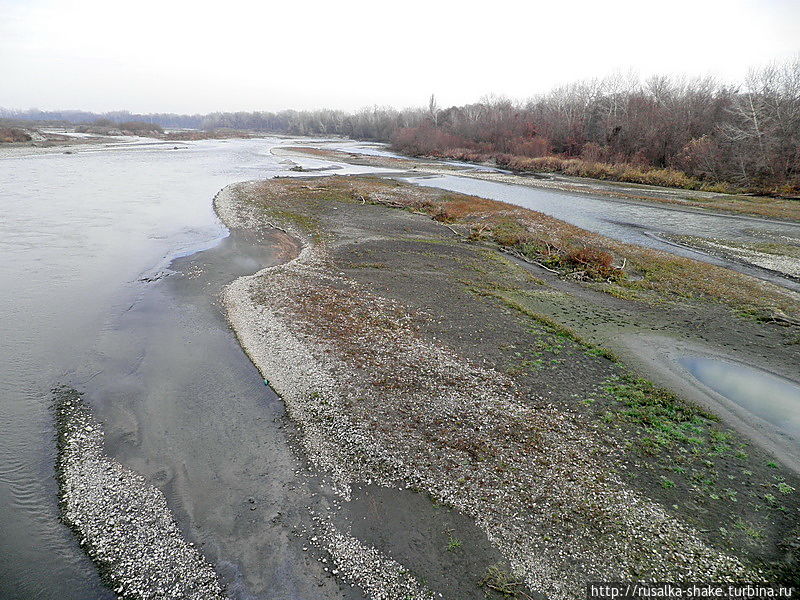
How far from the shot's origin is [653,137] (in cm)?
7225

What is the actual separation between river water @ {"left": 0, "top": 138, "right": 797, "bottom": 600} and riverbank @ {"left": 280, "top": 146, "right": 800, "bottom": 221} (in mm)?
8253

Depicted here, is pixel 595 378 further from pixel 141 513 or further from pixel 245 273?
pixel 245 273

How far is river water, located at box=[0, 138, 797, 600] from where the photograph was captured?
8711 mm

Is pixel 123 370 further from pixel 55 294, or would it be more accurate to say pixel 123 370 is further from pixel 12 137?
pixel 12 137

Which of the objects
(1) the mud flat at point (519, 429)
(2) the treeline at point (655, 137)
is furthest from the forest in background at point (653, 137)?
(1) the mud flat at point (519, 429)

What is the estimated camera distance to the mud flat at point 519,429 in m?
8.71

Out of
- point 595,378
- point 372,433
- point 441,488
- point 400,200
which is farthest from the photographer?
point 400,200

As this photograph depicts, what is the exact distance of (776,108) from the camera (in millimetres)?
57625

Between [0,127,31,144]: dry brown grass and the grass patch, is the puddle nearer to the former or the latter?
the grass patch

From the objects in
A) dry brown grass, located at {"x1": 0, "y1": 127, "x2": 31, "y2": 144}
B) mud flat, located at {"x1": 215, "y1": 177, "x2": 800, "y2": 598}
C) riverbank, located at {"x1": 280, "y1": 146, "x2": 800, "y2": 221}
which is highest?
dry brown grass, located at {"x1": 0, "y1": 127, "x2": 31, "y2": 144}

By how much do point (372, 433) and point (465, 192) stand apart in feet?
159

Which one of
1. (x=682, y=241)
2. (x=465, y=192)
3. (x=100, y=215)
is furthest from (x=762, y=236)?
(x=100, y=215)

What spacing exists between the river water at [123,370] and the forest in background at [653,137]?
23767mm

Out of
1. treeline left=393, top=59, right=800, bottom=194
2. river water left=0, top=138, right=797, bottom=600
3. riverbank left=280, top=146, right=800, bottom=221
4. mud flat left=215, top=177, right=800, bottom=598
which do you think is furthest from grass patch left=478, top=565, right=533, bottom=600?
treeline left=393, top=59, right=800, bottom=194
